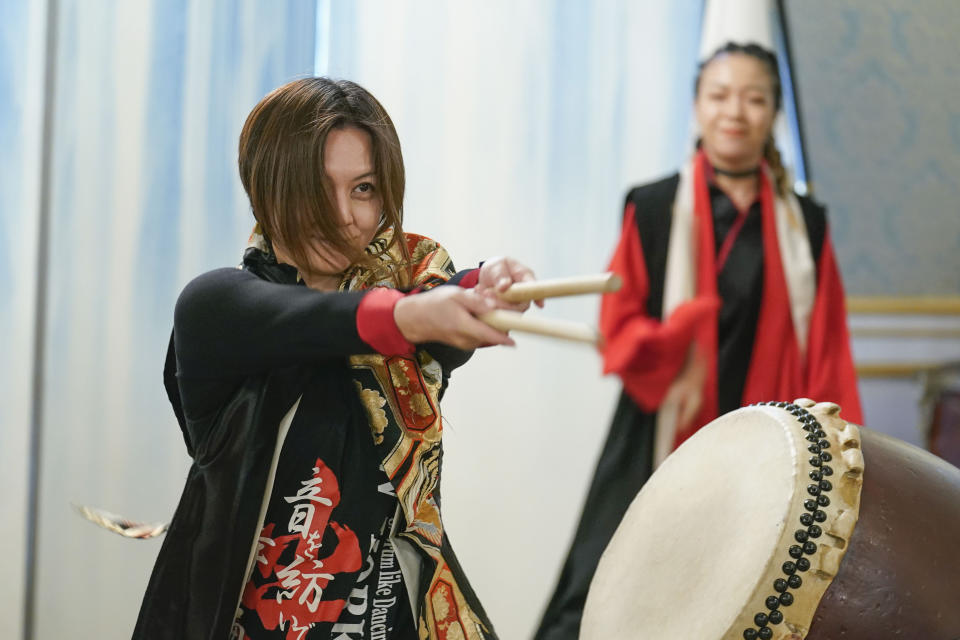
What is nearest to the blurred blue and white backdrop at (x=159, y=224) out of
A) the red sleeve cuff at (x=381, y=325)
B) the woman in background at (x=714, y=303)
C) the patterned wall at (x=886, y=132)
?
the woman in background at (x=714, y=303)

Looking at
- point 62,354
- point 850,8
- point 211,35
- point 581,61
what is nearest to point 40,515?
point 62,354

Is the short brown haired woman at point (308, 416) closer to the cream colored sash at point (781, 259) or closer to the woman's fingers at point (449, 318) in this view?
the woman's fingers at point (449, 318)

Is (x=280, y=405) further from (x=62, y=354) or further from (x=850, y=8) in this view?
(x=850, y=8)

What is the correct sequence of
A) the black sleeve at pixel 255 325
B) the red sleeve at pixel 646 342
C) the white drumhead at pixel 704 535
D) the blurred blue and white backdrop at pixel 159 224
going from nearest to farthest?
the black sleeve at pixel 255 325, the white drumhead at pixel 704 535, the blurred blue and white backdrop at pixel 159 224, the red sleeve at pixel 646 342

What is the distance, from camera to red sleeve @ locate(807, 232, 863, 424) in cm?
155

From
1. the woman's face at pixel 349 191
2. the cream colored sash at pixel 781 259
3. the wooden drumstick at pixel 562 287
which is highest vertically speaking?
the woman's face at pixel 349 191

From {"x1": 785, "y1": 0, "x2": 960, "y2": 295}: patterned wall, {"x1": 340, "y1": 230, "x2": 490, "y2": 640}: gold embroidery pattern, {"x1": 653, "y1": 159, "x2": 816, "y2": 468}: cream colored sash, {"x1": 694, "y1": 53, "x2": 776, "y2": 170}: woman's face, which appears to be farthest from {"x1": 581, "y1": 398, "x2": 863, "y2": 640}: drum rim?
{"x1": 785, "y1": 0, "x2": 960, "y2": 295}: patterned wall

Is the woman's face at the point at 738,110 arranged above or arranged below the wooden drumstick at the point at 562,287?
above

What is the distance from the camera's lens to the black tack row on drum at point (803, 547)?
0.68 metres

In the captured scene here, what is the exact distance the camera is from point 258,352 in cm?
63

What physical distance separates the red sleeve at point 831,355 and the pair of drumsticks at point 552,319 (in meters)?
1.12

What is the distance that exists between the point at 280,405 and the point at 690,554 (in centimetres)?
36

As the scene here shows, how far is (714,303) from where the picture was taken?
1.53 metres

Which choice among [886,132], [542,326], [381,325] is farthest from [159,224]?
[886,132]
